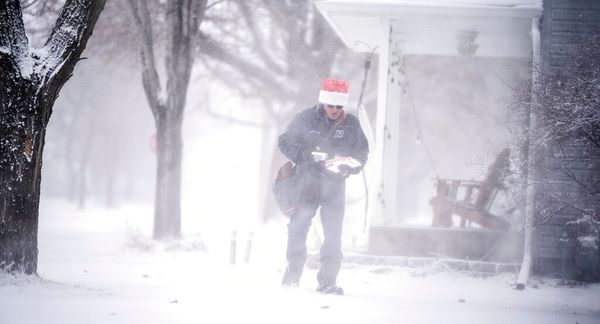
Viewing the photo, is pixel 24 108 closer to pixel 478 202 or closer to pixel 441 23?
pixel 441 23

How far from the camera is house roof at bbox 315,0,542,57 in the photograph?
862 cm

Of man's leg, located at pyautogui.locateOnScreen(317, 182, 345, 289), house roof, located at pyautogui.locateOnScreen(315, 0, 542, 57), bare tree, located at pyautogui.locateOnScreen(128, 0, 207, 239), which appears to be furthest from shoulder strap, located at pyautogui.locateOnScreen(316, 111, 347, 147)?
bare tree, located at pyautogui.locateOnScreen(128, 0, 207, 239)

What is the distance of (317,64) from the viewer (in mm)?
15891

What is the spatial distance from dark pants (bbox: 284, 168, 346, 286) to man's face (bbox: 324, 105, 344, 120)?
54 cm

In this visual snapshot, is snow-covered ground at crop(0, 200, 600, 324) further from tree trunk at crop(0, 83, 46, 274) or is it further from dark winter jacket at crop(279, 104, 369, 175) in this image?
dark winter jacket at crop(279, 104, 369, 175)

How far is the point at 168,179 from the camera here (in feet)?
41.5

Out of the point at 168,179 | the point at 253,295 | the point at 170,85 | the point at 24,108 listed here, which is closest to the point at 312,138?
the point at 253,295

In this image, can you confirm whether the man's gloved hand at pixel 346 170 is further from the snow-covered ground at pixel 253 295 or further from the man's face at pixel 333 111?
the snow-covered ground at pixel 253 295

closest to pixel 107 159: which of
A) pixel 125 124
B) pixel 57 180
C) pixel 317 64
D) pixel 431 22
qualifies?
pixel 125 124

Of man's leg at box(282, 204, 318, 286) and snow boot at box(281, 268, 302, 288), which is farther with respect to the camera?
snow boot at box(281, 268, 302, 288)

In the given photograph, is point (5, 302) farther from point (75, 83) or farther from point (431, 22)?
point (75, 83)

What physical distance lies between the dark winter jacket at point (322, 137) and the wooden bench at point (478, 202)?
1888 mm

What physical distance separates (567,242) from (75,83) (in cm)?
2847

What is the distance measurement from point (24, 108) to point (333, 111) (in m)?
2.68
